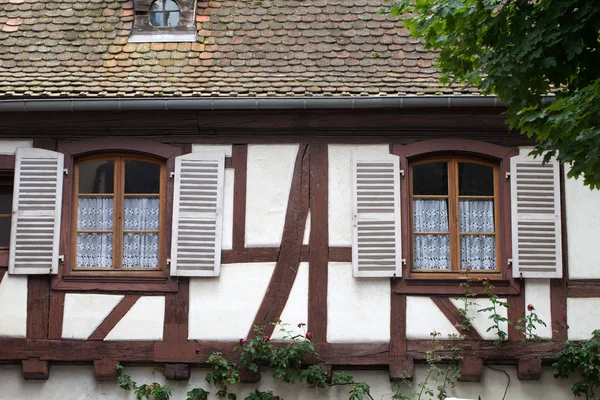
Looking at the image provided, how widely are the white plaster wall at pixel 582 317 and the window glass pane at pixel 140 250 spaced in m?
4.21

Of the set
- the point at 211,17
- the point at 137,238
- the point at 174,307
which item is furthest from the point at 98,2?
the point at 174,307

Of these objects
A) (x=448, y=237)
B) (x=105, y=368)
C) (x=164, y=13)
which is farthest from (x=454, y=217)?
(x=164, y=13)

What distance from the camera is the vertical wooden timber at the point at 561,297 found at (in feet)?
33.2

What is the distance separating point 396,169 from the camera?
1038cm

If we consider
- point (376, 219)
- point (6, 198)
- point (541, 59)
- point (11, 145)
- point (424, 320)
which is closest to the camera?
point (541, 59)

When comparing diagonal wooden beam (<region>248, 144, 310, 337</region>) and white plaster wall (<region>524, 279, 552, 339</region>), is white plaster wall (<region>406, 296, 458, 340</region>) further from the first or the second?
diagonal wooden beam (<region>248, 144, 310, 337</region>)

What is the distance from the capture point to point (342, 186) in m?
10.4

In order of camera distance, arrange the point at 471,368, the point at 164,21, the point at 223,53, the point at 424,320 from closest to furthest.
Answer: the point at 471,368, the point at 424,320, the point at 223,53, the point at 164,21

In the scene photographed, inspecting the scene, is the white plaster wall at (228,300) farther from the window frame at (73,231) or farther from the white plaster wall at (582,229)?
the white plaster wall at (582,229)

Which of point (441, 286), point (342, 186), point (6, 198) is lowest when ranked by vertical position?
point (441, 286)

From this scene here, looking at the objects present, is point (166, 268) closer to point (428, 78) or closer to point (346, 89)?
point (346, 89)

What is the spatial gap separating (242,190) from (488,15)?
12.1 ft

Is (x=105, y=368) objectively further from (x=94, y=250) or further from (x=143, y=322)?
(x=94, y=250)

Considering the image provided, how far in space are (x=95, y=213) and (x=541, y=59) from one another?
5142mm
